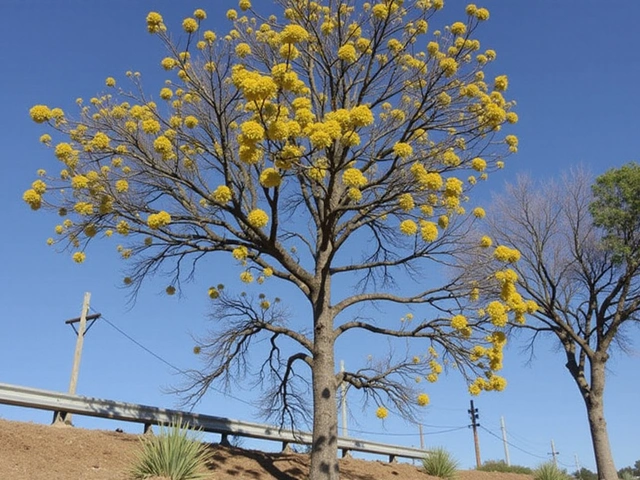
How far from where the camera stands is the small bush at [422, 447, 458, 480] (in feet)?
44.6

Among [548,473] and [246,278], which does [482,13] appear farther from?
[548,473]

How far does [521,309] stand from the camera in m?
8.08

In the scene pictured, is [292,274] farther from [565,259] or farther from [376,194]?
[565,259]

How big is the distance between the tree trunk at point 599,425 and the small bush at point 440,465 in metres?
5.90

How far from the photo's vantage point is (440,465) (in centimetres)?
1364

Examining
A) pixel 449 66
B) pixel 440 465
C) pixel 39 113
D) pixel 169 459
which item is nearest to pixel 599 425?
pixel 440 465

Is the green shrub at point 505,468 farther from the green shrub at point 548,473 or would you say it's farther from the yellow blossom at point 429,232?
the yellow blossom at point 429,232

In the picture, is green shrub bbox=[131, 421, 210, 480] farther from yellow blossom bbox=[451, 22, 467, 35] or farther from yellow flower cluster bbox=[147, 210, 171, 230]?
yellow blossom bbox=[451, 22, 467, 35]

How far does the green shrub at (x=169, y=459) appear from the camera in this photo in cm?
726

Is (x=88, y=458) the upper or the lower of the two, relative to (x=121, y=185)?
lower

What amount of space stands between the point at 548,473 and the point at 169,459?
12285 millimetres

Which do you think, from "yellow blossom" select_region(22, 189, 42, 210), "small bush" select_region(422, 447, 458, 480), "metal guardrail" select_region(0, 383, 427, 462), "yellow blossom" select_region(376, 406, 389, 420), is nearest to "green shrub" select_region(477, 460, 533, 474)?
"small bush" select_region(422, 447, 458, 480)

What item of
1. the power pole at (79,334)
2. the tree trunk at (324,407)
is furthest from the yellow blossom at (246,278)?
the power pole at (79,334)

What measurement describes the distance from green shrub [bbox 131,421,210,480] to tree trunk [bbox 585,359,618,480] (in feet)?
46.4
